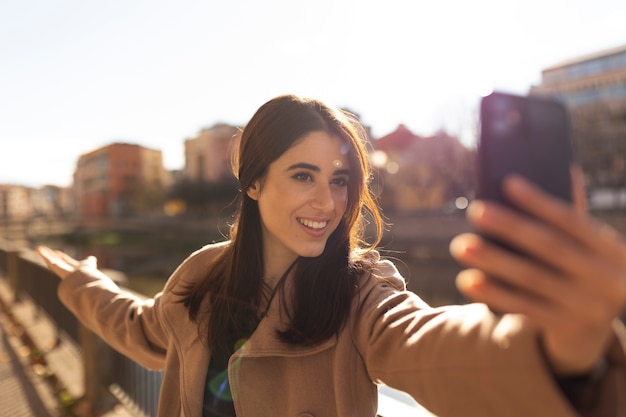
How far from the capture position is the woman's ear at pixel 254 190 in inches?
59.4

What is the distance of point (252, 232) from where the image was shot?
1.62 meters

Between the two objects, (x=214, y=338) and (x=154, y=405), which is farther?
(x=154, y=405)

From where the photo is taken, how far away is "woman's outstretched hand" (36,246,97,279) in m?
2.14

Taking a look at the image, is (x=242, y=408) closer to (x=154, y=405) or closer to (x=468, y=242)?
(x=468, y=242)

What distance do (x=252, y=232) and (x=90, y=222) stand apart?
48.8 m

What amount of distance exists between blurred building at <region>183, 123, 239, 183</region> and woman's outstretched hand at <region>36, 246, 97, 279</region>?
3646 cm

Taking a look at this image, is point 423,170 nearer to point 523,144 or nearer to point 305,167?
point 305,167

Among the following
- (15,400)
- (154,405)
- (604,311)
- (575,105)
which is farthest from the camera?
(575,105)

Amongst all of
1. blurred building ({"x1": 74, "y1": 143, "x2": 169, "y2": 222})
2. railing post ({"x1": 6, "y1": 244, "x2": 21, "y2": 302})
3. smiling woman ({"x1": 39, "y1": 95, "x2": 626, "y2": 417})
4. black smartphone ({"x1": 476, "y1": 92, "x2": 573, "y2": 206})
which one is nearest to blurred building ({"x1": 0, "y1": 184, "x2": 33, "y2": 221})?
blurred building ({"x1": 74, "y1": 143, "x2": 169, "y2": 222})

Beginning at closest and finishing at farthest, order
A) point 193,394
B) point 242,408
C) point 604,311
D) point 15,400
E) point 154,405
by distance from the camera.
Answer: point 604,311 < point 242,408 < point 193,394 < point 154,405 < point 15,400

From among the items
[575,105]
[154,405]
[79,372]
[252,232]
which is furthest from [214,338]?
[575,105]

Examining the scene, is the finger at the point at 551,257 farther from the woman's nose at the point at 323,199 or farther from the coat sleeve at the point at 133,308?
the coat sleeve at the point at 133,308

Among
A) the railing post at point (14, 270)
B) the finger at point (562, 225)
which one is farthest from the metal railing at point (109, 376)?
the railing post at point (14, 270)

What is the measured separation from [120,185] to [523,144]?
50706 millimetres
